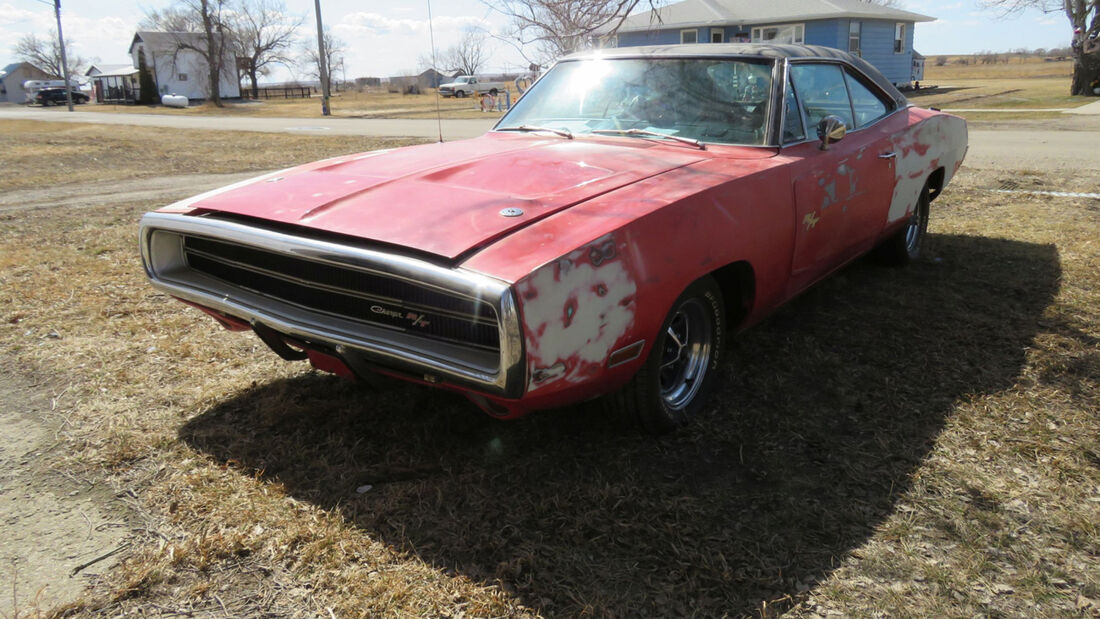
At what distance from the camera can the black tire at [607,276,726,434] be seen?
288cm

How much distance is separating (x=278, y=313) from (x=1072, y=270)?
488 cm

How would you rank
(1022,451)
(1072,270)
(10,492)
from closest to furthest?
(10,492), (1022,451), (1072,270)

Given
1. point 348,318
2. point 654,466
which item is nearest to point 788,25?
point 654,466

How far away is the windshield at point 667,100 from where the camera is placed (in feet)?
12.2

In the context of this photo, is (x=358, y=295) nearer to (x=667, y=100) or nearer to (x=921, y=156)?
(x=667, y=100)

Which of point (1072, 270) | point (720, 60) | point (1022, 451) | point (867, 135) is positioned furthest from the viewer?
point (1072, 270)

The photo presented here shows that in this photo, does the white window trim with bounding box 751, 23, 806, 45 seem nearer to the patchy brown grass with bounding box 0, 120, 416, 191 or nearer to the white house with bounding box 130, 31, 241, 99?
the patchy brown grass with bounding box 0, 120, 416, 191

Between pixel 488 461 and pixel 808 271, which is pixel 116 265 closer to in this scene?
pixel 488 461

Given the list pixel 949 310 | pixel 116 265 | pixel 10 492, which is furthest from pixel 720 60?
pixel 116 265

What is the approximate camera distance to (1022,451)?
118 inches

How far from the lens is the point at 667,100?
3.87 metres

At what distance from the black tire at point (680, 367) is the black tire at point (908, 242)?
2.40 m

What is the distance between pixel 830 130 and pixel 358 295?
2306mm

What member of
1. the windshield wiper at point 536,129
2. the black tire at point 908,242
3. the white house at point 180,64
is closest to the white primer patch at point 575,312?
the windshield wiper at point 536,129
